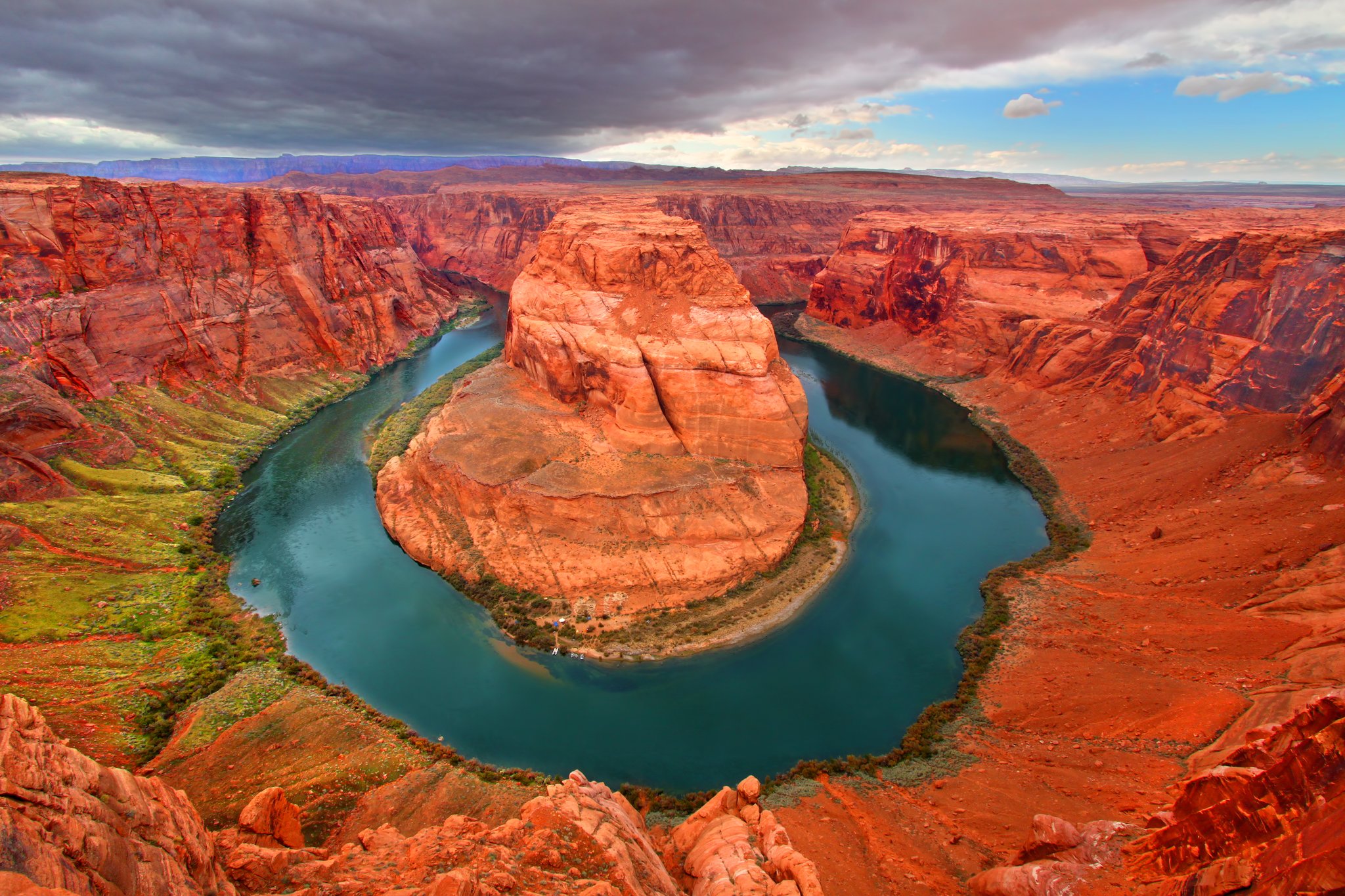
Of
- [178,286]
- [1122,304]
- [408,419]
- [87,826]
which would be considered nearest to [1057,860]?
[87,826]

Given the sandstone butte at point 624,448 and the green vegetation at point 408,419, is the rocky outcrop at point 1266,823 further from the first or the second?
the green vegetation at point 408,419

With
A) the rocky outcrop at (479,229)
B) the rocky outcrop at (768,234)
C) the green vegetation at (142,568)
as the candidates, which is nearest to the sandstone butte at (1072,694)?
the green vegetation at (142,568)

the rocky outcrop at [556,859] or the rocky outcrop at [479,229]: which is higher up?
the rocky outcrop at [479,229]

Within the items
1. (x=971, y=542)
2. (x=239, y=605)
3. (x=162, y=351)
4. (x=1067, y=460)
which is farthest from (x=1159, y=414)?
(x=162, y=351)

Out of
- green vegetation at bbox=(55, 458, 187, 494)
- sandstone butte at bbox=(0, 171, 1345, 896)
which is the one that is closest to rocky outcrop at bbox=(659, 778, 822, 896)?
sandstone butte at bbox=(0, 171, 1345, 896)

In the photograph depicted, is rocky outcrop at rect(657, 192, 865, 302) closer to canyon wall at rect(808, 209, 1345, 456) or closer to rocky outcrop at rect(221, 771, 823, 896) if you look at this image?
canyon wall at rect(808, 209, 1345, 456)

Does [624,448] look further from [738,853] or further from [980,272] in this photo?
[980,272]

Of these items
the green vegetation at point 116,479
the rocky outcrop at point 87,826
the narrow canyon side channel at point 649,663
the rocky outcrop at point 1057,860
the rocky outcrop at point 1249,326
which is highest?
the rocky outcrop at point 1249,326

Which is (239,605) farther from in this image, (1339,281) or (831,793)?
(1339,281)
